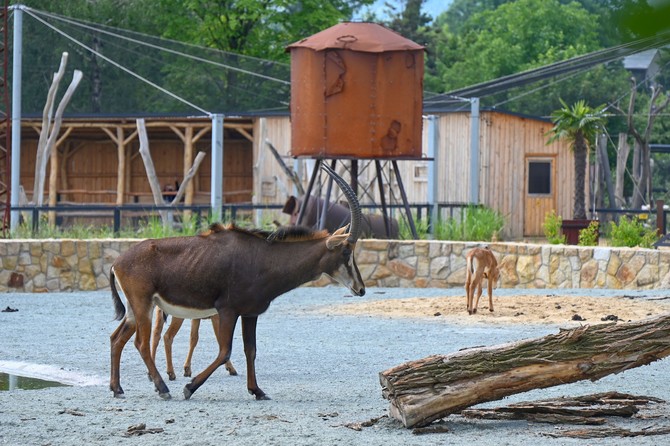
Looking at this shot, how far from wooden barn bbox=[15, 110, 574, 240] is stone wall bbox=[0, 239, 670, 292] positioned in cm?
472

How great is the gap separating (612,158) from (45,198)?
22.9 metres

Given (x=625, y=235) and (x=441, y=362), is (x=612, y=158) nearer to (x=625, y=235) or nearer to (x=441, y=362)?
(x=625, y=235)

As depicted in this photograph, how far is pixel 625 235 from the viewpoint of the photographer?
63.3ft

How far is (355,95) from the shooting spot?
20.9 m

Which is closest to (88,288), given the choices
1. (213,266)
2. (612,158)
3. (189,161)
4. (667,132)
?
(213,266)

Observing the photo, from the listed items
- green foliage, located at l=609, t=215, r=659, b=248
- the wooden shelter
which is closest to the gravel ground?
green foliage, located at l=609, t=215, r=659, b=248

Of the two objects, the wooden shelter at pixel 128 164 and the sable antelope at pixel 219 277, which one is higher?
the wooden shelter at pixel 128 164

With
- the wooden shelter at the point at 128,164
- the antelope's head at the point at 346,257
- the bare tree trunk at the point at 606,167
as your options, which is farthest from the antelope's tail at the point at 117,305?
the wooden shelter at the point at 128,164

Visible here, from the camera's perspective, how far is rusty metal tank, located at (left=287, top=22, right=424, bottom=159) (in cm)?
2084

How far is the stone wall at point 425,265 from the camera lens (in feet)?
56.3

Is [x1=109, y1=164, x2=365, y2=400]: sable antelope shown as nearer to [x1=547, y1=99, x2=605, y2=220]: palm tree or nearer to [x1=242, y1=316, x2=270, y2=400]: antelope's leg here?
[x1=242, y1=316, x2=270, y2=400]: antelope's leg

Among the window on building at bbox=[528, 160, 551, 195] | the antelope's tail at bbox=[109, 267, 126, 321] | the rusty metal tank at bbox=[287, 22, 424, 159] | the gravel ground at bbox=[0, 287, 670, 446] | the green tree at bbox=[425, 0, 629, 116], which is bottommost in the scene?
the gravel ground at bbox=[0, 287, 670, 446]

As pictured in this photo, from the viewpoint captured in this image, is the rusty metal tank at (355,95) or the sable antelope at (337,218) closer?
the rusty metal tank at (355,95)

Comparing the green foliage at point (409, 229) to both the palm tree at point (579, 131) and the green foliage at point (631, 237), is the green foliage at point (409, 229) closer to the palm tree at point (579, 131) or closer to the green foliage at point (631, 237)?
the green foliage at point (631, 237)
